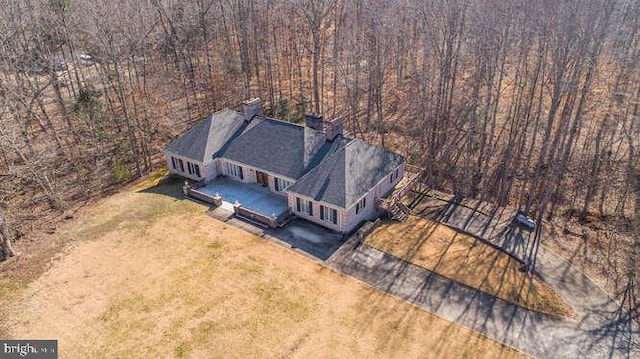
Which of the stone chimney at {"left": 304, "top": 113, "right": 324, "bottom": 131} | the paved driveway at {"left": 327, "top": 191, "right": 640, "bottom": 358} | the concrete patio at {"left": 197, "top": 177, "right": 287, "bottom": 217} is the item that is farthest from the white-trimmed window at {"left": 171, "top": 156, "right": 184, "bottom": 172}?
the paved driveway at {"left": 327, "top": 191, "right": 640, "bottom": 358}

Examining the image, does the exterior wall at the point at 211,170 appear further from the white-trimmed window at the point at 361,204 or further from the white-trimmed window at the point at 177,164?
the white-trimmed window at the point at 361,204

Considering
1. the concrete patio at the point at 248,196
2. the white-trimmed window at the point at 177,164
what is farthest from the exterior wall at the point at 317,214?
the white-trimmed window at the point at 177,164

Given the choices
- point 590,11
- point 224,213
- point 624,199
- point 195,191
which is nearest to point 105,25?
point 195,191

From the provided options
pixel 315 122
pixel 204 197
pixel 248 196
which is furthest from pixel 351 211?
pixel 204 197

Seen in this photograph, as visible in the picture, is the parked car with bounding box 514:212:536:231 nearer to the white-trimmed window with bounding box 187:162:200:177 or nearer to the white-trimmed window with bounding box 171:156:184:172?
the white-trimmed window with bounding box 187:162:200:177

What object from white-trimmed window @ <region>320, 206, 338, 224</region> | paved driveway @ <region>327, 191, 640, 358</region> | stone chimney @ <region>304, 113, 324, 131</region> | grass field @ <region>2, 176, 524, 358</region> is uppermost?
stone chimney @ <region>304, 113, 324, 131</region>
